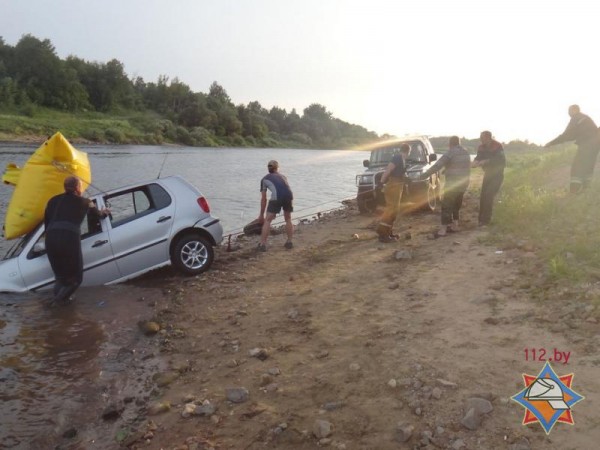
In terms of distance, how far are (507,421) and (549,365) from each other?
3.16ft

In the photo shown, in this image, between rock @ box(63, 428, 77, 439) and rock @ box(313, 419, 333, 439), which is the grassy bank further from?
rock @ box(63, 428, 77, 439)

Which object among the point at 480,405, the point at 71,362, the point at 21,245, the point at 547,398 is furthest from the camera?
the point at 21,245

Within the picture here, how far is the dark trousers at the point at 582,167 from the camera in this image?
10.1 metres

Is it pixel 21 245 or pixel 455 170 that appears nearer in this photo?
pixel 21 245

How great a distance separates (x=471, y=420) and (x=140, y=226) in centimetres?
633

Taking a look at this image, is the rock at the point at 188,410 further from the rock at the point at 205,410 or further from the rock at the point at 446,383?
the rock at the point at 446,383

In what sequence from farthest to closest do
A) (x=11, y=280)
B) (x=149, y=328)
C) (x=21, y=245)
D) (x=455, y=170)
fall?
1. (x=455, y=170)
2. (x=21, y=245)
3. (x=11, y=280)
4. (x=149, y=328)

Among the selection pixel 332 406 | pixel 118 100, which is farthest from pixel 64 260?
pixel 118 100

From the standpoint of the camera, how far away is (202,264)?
9031 millimetres

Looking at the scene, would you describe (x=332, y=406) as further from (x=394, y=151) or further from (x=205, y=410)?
(x=394, y=151)

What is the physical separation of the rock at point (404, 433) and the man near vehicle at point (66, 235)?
5.70 metres

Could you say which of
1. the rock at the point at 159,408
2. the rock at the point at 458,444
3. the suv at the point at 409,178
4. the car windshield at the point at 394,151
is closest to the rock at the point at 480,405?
the rock at the point at 458,444

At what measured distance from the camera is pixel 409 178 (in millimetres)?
13578

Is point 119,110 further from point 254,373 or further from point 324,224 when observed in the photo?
point 254,373
